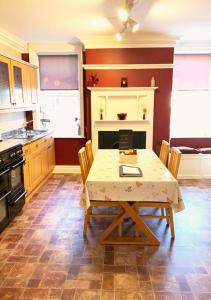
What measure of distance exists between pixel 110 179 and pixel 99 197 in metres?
0.21

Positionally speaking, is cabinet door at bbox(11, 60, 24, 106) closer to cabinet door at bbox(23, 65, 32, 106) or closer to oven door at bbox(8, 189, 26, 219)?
cabinet door at bbox(23, 65, 32, 106)

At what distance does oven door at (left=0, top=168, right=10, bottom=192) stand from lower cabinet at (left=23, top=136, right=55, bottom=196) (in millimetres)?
674

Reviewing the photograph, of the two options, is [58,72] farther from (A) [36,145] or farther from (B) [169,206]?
(B) [169,206]

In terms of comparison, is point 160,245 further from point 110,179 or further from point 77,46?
point 77,46

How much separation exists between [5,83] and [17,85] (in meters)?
0.43

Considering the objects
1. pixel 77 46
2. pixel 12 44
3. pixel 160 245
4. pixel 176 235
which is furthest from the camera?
pixel 77 46

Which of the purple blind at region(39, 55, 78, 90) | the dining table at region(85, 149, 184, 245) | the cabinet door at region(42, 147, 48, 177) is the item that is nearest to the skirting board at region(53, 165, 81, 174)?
the cabinet door at region(42, 147, 48, 177)

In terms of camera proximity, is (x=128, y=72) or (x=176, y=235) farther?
(x=128, y=72)

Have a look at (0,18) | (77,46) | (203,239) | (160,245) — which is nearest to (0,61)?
(0,18)

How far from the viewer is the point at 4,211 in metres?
2.97

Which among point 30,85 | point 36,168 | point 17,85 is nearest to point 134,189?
point 36,168

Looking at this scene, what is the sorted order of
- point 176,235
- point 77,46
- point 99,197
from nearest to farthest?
1. point 99,197
2. point 176,235
3. point 77,46

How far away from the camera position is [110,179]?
2.44m

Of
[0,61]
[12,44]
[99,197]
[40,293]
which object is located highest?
[12,44]
